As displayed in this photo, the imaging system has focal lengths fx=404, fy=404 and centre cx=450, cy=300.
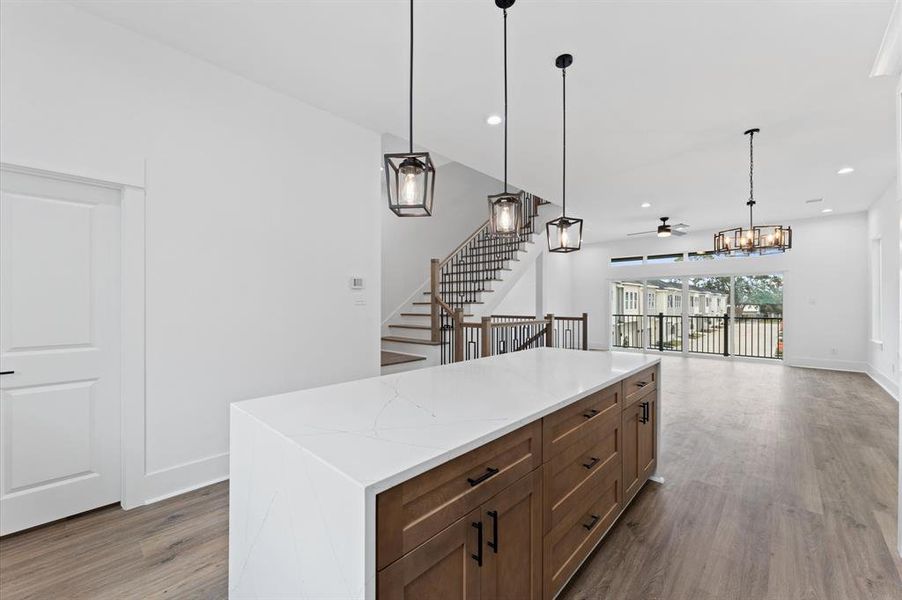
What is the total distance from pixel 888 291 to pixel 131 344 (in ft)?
27.6

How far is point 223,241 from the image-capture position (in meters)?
2.86

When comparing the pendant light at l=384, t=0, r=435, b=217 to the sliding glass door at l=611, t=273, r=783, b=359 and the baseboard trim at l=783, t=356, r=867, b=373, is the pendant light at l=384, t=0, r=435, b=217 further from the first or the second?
the sliding glass door at l=611, t=273, r=783, b=359

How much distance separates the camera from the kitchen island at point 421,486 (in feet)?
3.16

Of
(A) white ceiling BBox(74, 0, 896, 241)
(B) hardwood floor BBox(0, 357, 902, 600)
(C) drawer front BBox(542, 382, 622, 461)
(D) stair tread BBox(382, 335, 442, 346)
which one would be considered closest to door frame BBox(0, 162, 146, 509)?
(B) hardwood floor BBox(0, 357, 902, 600)

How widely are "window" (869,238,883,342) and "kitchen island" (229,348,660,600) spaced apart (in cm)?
705

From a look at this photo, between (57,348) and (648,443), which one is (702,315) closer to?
(648,443)

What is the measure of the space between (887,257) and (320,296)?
7364 mm

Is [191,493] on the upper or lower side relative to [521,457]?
lower

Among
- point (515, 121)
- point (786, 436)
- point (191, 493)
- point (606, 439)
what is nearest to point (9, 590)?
point (191, 493)

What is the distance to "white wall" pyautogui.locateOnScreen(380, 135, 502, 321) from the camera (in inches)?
282

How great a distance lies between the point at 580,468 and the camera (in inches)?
70.9

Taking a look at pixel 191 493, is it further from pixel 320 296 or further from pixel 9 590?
pixel 320 296

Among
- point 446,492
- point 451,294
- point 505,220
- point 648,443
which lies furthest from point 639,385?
point 451,294

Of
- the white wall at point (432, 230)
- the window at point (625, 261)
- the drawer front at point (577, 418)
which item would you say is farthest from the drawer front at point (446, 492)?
the window at point (625, 261)
